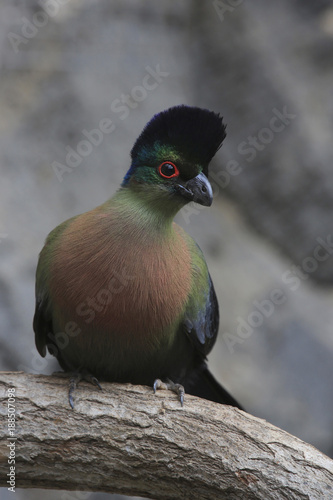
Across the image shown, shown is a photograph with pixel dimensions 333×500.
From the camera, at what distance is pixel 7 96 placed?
5.27m

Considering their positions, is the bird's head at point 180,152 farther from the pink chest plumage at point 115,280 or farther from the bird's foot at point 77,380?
the bird's foot at point 77,380

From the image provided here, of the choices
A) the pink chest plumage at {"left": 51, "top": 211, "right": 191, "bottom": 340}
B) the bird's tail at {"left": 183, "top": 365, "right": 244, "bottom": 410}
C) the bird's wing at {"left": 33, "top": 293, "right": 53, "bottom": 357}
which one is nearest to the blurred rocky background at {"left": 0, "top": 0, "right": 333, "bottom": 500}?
the bird's wing at {"left": 33, "top": 293, "right": 53, "bottom": 357}

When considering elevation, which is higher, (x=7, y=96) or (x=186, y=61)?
(x=186, y=61)

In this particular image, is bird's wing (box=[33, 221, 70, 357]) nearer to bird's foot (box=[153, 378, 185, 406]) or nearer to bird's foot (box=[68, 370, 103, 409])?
bird's foot (box=[68, 370, 103, 409])

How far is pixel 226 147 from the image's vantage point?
222 inches

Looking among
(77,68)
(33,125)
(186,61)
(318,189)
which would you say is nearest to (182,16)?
(186,61)

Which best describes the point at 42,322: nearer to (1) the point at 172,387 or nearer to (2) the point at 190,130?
(1) the point at 172,387

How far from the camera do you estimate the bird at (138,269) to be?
302 cm

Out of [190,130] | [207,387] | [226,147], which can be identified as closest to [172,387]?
[207,387]

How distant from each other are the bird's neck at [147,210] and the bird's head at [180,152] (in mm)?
23

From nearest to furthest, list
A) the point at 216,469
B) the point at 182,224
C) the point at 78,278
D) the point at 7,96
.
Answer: the point at 216,469, the point at 78,278, the point at 7,96, the point at 182,224

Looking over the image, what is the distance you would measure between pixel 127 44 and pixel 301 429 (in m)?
3.99

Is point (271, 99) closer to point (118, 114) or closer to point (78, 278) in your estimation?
point (118, 114)

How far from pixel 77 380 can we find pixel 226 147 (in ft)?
10.6
